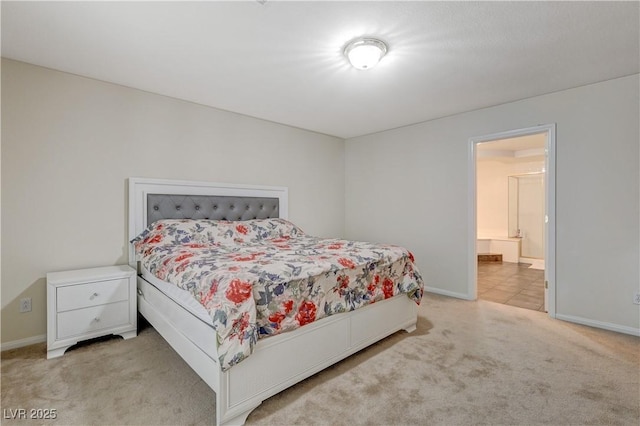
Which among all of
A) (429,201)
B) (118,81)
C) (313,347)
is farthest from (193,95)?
(429,201)

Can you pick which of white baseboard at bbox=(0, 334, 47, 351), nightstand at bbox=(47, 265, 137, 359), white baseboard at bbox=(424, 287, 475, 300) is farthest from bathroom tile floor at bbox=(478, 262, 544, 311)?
white baseboard at bbox=(0, 334, 47, 351)

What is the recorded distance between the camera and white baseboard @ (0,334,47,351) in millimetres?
2372

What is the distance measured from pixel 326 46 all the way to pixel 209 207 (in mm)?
2120

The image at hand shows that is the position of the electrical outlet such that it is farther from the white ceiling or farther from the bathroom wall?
the bathroom wall

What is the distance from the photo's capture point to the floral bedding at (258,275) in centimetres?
154

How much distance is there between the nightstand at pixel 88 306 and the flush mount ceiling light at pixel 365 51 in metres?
2.49

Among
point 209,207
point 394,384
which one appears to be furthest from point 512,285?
point 209,207

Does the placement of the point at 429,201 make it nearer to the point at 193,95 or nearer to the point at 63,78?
the point at 193,95

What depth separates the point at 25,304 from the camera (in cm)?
245

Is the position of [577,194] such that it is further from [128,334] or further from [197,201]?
[128,334]

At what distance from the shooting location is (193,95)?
Answer: 3141 mm

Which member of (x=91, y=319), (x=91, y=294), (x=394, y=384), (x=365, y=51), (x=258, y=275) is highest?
(x=365, y=51)

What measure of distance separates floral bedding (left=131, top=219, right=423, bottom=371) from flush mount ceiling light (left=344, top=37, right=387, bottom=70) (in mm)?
1433

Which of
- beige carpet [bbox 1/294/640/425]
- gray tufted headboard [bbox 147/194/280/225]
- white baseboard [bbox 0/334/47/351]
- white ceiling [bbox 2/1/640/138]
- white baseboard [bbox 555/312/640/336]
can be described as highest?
white ceiling [bbox 2/1/640/138]
